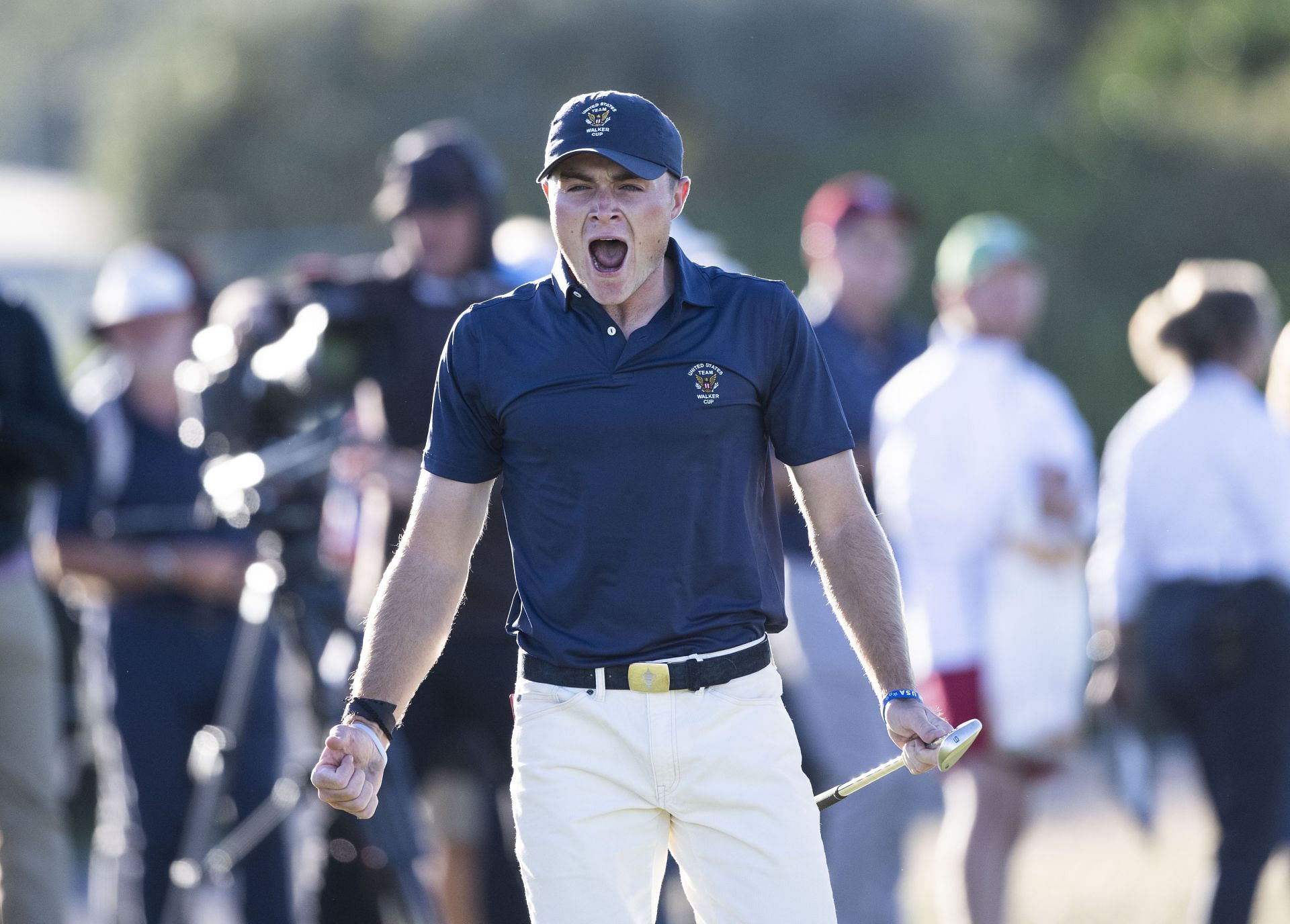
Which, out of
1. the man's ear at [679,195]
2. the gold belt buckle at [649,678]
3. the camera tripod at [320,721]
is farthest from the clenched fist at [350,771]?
the camera tripod at [320,721]

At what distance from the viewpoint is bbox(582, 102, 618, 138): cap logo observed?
3.40 metres

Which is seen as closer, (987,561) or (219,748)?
(219,748)

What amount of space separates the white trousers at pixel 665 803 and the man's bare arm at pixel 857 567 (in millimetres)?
222

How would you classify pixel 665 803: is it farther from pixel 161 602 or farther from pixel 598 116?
pixel 161 602

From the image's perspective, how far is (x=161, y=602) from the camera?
18.6ft

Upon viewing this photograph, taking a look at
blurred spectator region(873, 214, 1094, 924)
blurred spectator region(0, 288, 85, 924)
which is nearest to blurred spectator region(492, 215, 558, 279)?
blurred spectator region(873, 214, 1094, 924)

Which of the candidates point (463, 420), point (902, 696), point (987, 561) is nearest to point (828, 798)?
point (902, 696)

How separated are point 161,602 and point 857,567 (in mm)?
2825

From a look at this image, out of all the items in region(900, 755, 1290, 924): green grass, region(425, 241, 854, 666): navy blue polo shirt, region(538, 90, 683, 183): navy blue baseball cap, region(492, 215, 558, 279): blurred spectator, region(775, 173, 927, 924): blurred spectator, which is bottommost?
region(900, 755, 1290, 924): green grass

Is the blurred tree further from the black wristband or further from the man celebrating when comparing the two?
the black wristband

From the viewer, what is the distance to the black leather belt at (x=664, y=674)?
3.42 m

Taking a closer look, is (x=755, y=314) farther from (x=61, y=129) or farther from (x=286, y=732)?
(x=61, y=129)

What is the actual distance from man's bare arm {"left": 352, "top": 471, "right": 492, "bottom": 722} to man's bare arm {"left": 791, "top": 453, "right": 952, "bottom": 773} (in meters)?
0.64

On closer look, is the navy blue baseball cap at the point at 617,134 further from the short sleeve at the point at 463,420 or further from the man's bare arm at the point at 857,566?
the man's bare arm at the point at 857,566
